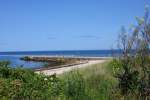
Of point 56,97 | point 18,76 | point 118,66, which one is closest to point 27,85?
point 56,97

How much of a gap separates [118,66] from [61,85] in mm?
2985

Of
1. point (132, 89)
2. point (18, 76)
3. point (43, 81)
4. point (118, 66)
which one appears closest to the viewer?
point (132, 89)

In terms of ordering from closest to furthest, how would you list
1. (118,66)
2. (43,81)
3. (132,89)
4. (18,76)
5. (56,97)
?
(56,97), (132,89), (43,81), (18,76), (118,66)

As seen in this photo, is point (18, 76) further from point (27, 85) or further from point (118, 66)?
point (118, 66)

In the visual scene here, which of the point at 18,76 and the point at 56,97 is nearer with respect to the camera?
the point at 56,97

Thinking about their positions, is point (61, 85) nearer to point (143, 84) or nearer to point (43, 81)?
point (43, 81)

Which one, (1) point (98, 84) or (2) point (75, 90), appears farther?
(1) point (98, 84)

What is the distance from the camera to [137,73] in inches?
495

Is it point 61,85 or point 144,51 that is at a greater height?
point 144,51

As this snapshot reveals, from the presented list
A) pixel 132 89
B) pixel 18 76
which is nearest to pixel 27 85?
pixel 18 76

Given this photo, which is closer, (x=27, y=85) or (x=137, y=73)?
(x=27, y=85)

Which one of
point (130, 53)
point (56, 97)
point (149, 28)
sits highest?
point (149, 28)

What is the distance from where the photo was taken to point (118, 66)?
14625mm

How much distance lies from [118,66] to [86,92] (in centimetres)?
393
